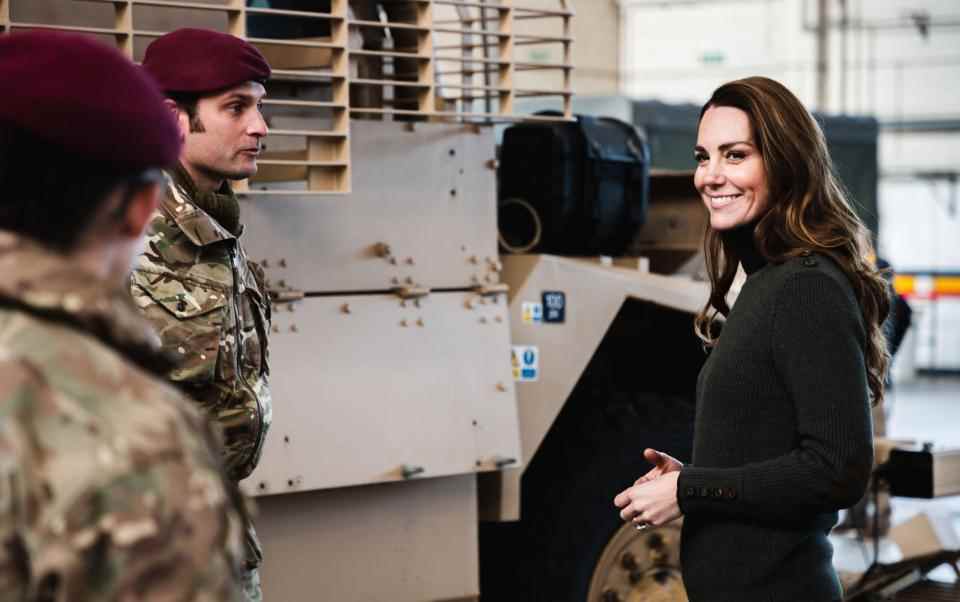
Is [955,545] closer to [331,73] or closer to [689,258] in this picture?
[689,258]

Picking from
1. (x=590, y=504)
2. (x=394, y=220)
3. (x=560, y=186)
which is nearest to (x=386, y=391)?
(x=394, y=220)

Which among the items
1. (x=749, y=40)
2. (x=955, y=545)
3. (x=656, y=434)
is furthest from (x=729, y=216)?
(x=749, y=40)

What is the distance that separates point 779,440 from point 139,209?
1.25 m

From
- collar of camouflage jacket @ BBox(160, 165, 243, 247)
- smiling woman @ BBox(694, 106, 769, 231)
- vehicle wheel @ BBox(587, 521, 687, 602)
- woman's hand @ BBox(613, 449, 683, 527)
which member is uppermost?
smiling woman @ BBox(694, 106, 769, 231)

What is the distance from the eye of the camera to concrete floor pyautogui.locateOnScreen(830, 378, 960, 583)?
764cm

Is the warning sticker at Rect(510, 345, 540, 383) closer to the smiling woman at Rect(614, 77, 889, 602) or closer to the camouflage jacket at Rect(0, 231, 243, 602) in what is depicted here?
the smiling woman at Rect(614, 77, 889, 602)

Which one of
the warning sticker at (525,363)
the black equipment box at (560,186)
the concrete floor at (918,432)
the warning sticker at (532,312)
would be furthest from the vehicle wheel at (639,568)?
the concrete floor at (918,432)

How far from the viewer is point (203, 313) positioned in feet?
9.06

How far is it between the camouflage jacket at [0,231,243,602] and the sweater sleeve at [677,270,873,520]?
115 centimetres

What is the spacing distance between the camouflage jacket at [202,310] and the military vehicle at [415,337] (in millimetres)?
→ 829

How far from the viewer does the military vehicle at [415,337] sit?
3951mm

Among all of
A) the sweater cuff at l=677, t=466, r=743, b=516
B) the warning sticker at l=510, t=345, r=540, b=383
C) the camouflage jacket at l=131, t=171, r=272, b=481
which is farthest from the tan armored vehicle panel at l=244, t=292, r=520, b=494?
the sweater cuff at l=677, t=466, r=743, b=516

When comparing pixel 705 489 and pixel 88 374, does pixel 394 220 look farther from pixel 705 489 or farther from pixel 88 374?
pixel 88 374

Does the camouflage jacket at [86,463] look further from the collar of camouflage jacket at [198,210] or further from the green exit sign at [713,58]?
the green exit sign at [713,58]
